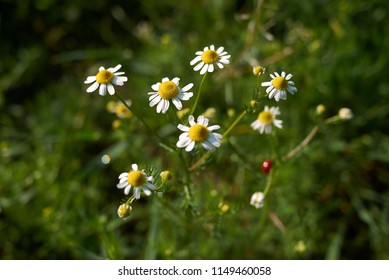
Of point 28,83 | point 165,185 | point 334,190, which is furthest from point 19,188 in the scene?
point 334,190

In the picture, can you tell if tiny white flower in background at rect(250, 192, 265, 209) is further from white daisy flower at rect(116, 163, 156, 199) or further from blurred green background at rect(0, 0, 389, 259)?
white daisy flower at rect(116, 163, 156, 199)

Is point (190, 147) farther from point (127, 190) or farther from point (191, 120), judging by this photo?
point (127, 190)

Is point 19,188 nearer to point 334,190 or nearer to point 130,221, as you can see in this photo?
point 130,221

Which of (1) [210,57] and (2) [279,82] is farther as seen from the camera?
(1) [210,57]

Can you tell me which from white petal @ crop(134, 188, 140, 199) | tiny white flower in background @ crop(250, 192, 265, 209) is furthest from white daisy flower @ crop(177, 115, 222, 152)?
tiny white flower in background @ crop(250, 192, 265, 209)

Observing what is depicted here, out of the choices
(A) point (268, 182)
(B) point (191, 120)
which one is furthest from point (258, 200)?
(B) point (191, 120)

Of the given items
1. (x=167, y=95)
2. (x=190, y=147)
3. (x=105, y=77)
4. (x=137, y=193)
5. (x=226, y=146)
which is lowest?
(x=137, y=193)
